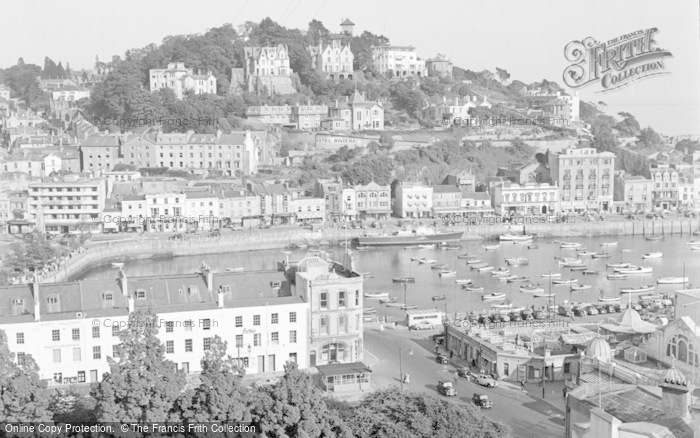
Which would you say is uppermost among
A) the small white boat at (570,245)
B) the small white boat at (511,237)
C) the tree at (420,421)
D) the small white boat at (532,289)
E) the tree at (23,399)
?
the tree at (23,399)

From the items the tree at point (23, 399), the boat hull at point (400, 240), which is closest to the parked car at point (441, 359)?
the tree at point (23, 399)

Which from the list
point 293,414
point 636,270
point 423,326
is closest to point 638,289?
point 636,270

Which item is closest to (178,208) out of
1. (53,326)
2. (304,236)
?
(304,236)

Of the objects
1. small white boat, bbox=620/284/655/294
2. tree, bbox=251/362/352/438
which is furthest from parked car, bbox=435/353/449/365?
small white boat, bbox=620/284/655/294

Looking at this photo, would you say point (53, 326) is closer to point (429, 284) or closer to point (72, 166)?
point (429, 284)

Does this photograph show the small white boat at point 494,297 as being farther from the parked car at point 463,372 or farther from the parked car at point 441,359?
the parked car at point 463,372

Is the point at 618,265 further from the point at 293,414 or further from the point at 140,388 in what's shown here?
the point at 140,388
